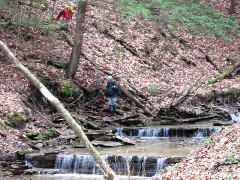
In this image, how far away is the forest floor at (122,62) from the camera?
15.8 m

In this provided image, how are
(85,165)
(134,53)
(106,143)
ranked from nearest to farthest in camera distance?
(85,165)
(106,143)
(134,53)

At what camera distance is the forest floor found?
52.0ft

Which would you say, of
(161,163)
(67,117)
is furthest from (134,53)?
(67,117)

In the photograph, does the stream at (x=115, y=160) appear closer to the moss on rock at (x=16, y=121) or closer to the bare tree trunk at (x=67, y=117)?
the moss on rock at (x=16, y=121)

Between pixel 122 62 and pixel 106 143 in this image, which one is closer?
pixel 106 143

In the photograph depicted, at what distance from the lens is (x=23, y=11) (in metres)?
18.5

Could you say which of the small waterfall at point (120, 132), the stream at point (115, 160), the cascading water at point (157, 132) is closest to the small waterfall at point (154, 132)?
the cascading water at point (157, 132)

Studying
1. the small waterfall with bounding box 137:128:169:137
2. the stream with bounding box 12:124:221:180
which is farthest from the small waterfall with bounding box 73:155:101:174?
the small waterfall with bounding box 137:128:169:137

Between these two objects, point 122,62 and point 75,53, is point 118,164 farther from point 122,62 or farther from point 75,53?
point 122,62

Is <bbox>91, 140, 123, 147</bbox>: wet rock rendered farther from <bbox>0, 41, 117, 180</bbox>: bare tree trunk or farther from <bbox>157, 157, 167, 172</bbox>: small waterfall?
<bbox>0, 41, 117, 180</bbox>: bare tree trunk

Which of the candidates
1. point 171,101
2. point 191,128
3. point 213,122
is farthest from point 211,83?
point 191,128

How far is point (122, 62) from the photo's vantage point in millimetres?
22500

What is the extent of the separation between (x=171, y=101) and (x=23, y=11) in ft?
25.7

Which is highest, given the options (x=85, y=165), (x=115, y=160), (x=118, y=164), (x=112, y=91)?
(x=112, y=91)
